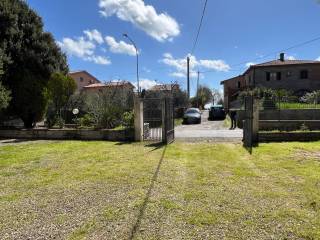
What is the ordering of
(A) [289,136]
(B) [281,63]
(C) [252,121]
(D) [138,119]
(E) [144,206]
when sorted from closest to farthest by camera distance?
(E) [144,206] < (C) [252,121] < (A) [289,136] < (D) [138,119] < (B) [281,63]

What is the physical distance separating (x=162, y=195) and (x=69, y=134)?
9.78 metres

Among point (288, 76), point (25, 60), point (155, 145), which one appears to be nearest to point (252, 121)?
point (155, 145)

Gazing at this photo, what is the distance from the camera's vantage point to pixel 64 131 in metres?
14.6

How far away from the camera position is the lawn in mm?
4285

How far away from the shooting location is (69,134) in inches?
573

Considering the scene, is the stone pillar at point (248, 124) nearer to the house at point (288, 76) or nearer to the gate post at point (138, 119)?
the gate post at point (138, 119)

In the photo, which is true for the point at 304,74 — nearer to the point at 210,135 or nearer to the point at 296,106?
the point at 296,106

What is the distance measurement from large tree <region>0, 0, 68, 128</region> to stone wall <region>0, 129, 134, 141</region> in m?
1.74

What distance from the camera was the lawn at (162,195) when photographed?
4285mm

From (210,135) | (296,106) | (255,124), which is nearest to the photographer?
(255,124)

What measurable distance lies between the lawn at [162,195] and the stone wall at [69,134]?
11.0ft

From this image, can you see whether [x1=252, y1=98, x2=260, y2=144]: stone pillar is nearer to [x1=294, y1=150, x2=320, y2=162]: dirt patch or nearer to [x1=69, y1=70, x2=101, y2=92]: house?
[x1=294, y1=150, x2=320, y2=162]: dirt patch

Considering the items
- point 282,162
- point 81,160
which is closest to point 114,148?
point 81,160

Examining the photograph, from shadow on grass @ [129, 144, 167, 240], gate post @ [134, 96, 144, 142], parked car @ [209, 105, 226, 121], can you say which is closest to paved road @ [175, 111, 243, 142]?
gate post @ [134, 96, 144, 142]
